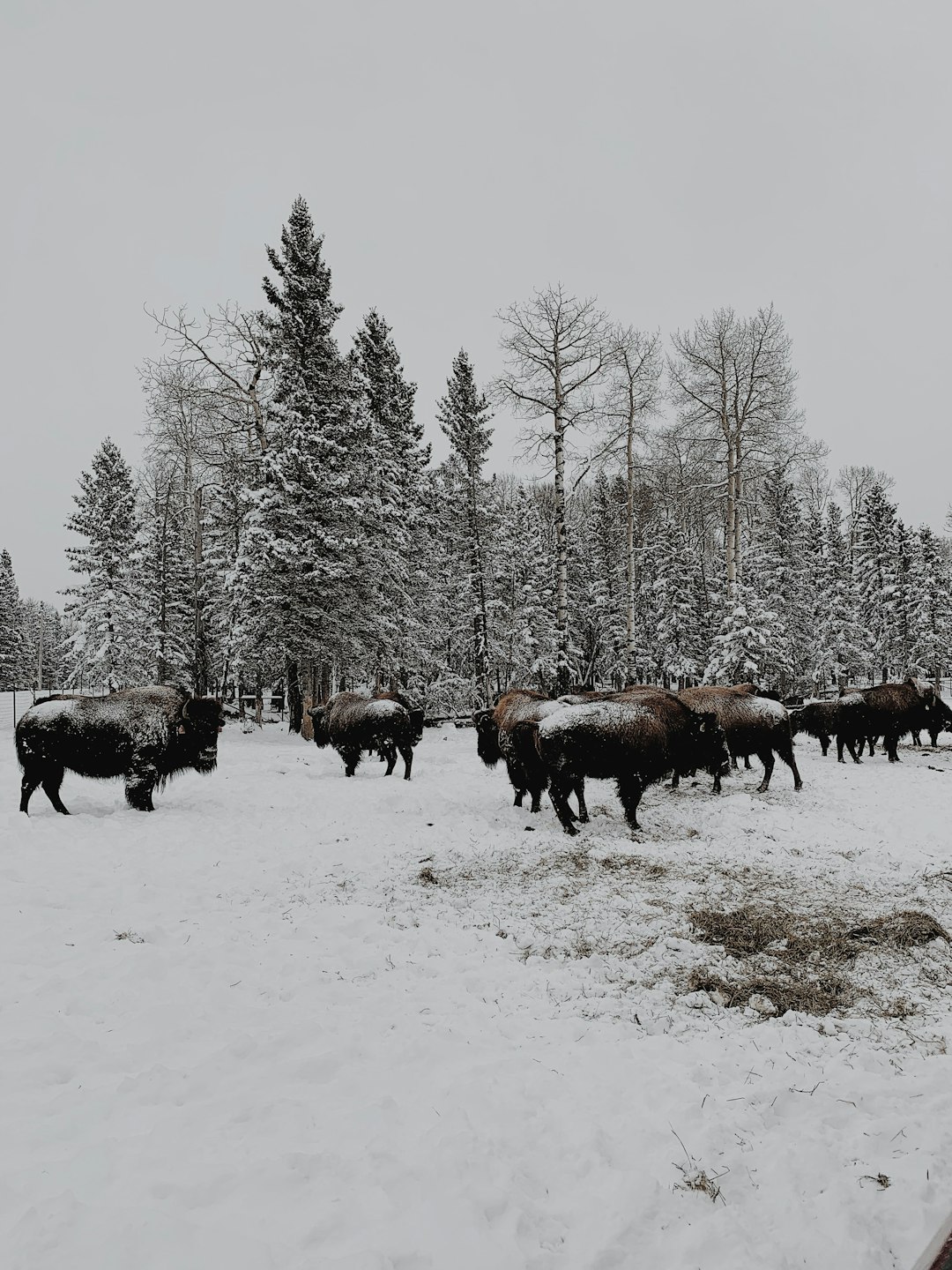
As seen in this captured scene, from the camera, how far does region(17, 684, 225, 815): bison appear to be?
895cm

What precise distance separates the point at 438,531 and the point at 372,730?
51.3 ft

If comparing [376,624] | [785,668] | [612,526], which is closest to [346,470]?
[376,624]

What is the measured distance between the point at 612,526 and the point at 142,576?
27544 millimetres

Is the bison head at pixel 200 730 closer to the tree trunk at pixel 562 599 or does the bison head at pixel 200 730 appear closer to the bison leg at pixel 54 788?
the bison leg at pixel 54 788

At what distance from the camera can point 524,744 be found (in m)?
9.32

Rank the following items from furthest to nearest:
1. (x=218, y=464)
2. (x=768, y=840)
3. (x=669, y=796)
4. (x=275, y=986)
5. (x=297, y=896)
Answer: (x=218, y=464) < (x=669, y=796) < (x=768, y=840) < (x=297, y=896) < (x=275, y=986)

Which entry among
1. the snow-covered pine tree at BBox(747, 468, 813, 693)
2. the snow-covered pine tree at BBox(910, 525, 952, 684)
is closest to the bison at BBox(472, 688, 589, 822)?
the snow-covered pine tree at BBox(747, 468, 813, 693)

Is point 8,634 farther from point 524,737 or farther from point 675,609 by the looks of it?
point 524,737

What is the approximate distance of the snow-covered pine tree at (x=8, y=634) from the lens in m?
45.5

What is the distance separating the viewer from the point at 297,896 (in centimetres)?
604

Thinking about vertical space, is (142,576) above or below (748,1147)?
above

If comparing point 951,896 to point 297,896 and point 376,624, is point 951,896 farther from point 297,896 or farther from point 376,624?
point 376,624

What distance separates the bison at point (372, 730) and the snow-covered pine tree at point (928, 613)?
34797mm

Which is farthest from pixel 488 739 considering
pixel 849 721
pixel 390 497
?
pixel 390 497
